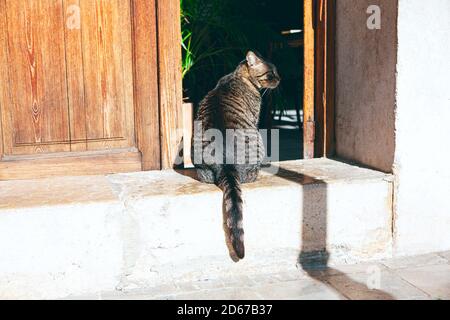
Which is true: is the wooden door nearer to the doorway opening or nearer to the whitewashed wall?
the doorway opening

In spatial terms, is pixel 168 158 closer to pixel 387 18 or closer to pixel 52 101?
pixel 52 101

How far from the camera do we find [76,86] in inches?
142

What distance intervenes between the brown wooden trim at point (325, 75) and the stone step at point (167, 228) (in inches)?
18.9

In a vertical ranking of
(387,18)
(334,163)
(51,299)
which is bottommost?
(51,299)

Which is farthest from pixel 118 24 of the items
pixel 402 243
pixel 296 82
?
pixel 296 82

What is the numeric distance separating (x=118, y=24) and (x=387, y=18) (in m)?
1.59

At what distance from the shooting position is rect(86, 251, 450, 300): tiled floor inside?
3.07 meters

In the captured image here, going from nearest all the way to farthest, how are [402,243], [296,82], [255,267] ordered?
[255,267]
[402,243]
[296,82]

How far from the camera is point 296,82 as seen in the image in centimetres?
683

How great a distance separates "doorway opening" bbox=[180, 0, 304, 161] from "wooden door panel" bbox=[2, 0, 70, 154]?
1.31m

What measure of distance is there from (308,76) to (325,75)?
0.41ft

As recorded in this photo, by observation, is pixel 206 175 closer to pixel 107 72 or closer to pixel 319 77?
pixel 107 72

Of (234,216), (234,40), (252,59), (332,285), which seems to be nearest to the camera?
(234,216)

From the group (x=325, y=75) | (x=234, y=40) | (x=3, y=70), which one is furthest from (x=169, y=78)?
(x=234, y=40)
